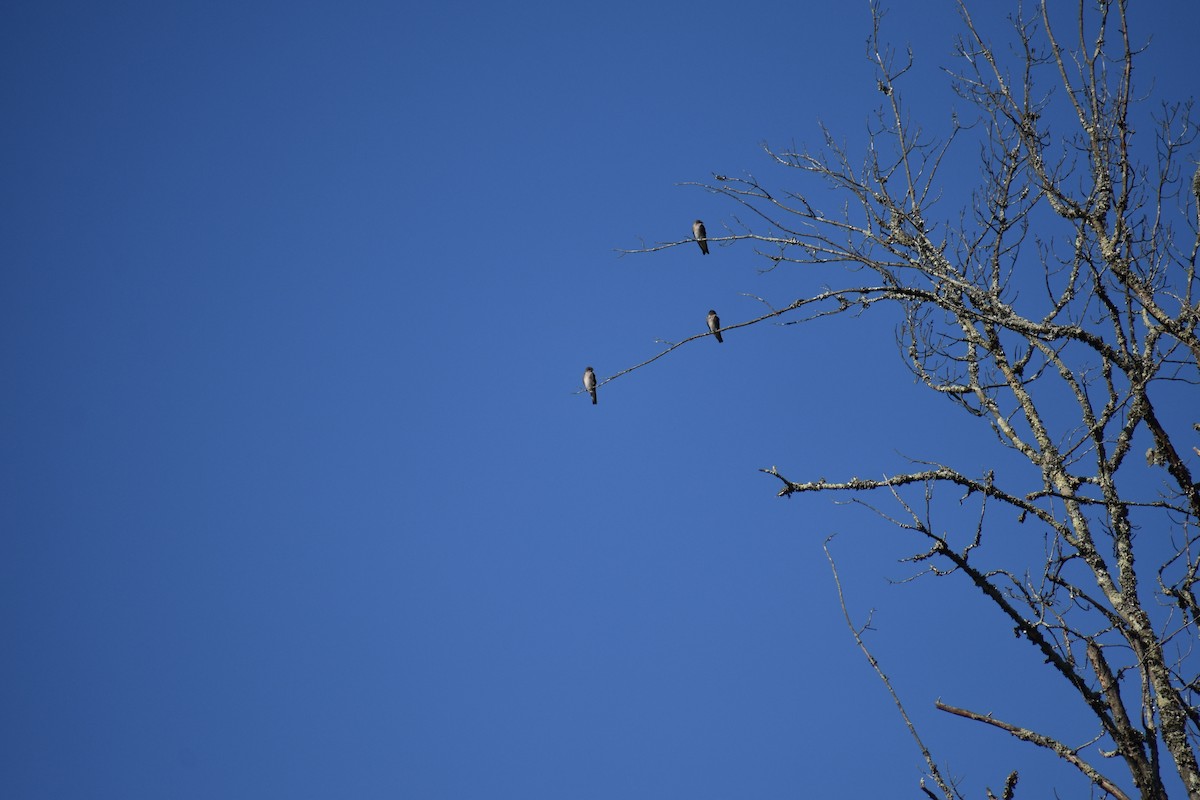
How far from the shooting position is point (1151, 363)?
11.4 ft

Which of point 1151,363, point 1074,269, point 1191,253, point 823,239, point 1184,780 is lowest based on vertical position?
point 1184,780

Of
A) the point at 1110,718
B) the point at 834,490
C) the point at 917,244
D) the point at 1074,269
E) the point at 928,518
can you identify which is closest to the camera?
the point at 1110,718

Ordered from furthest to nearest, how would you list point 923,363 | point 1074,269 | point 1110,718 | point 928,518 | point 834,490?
point 923,363, point 1074,269, point 834,490, point 928,518, point 1110,718

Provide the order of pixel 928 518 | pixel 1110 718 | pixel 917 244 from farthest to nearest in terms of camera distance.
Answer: pixel 917 244 < pixel 928 518 < pixel 1110 718

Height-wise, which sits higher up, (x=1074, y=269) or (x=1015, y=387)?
(x=1074, y=269)

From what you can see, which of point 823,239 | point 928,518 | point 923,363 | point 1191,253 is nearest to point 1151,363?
point 1191,253

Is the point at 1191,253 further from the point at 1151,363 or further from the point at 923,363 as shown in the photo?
the point at 923,363

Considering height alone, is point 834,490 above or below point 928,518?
above

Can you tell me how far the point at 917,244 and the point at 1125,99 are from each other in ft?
2.71

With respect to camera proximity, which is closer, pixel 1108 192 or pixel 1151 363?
pixel 1151 363

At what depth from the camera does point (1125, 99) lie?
A: 3.58 m

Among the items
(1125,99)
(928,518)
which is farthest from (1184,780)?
(1125,99)

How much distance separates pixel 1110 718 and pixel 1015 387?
60.9 inches

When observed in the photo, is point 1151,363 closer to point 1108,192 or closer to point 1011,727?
point 1108,192
